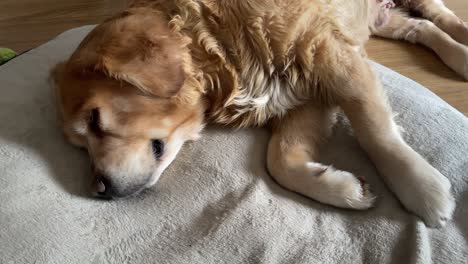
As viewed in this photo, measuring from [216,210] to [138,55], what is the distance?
1.57ft

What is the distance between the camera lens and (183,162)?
1.54 metres

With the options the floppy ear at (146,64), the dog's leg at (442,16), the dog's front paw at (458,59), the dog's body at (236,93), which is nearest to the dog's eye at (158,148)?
the dog's body at (236,93)

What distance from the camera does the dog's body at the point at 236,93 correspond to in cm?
140

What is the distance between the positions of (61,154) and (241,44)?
25.5 inches

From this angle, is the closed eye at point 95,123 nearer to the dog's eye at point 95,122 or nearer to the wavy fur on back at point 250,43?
the dog's eye at point 95,122

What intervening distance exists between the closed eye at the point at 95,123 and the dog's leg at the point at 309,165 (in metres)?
0.51

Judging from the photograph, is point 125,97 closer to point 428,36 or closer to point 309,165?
point 309,165

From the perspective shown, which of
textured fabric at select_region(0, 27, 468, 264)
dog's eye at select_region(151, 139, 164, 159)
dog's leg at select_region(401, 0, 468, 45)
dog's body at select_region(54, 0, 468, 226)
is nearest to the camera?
textured fabric at select_region(0, 27, 468, 264)

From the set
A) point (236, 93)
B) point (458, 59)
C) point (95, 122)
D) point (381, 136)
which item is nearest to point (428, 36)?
point (458, 59)

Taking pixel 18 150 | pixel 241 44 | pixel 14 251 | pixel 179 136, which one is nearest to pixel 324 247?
pixel 179 136

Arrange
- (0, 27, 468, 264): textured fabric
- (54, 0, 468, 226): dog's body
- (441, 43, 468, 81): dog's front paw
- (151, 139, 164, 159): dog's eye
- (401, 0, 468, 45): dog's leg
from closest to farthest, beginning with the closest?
1. (0, 27, 468, 264): textured fabric
2. (54, 0, 468, 226): dog's body
3. (151, 139, 164, 159): dog's eye
4. (441, 43, 468, 81): dog's front paw
5. (401, 0, 468, 45): dog's leg

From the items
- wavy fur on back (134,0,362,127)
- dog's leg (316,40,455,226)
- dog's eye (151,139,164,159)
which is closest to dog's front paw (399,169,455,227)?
dog's leg (316,40,455,226)

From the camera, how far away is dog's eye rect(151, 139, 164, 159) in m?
1.51

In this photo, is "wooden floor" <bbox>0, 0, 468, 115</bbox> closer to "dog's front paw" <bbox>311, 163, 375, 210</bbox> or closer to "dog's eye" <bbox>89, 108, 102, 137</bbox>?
"dog's front paw" <bbox>311, 163, 375, 210</bbox>
